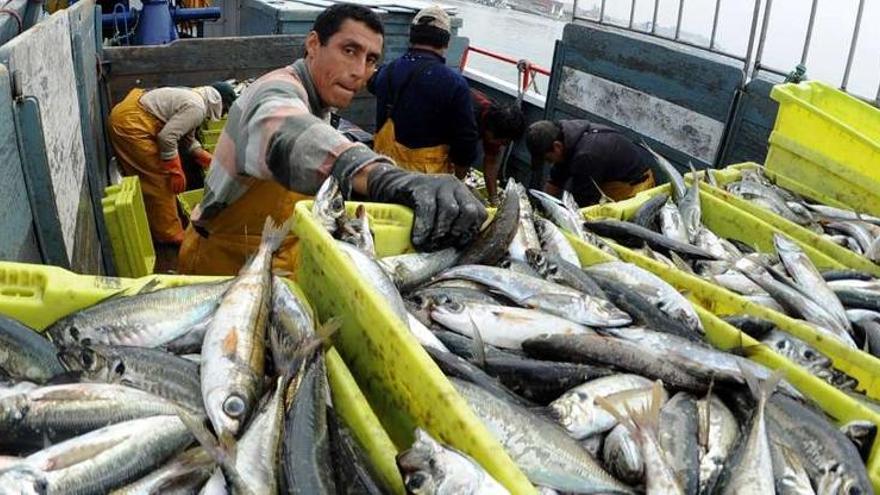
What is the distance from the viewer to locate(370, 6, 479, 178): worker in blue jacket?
5637mm

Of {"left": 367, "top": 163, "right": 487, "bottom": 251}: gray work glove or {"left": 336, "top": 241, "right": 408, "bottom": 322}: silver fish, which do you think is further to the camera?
{"left": 367, "top": 163, "right": 487, "bottom": 251}: gray work glove

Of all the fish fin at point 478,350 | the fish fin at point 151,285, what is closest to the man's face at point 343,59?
the fish fin at point 151,285

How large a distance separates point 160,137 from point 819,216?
15.8ft

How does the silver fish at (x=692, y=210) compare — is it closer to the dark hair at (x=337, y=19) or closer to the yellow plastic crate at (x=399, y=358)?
the yellow plastic crate at (x=399, y=358)

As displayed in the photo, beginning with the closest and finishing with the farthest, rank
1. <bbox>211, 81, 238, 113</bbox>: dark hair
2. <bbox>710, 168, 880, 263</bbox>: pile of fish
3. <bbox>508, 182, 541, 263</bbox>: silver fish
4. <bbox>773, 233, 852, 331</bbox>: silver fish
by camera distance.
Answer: <bbox>508, 182, 541, 263</bbox>: silver fish, <bbox>773, 233, 852, 331</bbox>: silver fish, <bbox>710, 168, 880, 263</bbox>: pile of fish, <bbox>211, 81, 238, 113</bbox>: dark hair

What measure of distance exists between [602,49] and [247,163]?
4059 millimetres

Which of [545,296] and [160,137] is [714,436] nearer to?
[545,296]

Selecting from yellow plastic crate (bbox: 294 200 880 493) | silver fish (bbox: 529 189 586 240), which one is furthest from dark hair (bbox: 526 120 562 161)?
yellow plastic crate (bbox: 294 200 880 493)

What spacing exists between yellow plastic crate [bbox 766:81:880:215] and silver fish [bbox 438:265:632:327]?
268cm

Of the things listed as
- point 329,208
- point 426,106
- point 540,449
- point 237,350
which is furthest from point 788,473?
point 426,106

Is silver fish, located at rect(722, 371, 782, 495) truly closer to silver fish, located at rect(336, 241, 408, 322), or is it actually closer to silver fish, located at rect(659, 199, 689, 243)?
silver fish, located at rect(336, 241, 408, 322)

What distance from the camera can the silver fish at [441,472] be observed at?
1348 millimetres

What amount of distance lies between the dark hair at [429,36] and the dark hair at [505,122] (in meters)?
0.98

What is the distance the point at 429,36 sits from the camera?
5652 millimetres
